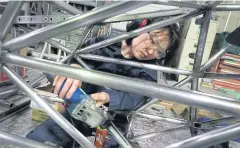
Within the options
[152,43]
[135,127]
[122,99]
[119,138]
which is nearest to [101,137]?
[119,138]

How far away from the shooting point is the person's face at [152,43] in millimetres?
946

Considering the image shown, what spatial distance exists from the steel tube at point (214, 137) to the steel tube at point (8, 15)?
0.55 meters

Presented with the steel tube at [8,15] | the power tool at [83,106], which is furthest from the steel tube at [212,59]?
the steel tube at [8,15]

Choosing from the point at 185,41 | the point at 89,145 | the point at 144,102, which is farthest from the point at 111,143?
the point at 185,41

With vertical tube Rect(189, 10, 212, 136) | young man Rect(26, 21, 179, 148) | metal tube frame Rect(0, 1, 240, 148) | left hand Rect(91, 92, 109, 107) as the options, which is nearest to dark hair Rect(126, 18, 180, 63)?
young man Rect(26, 21, 179, 148)

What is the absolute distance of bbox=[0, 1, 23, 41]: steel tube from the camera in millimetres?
525

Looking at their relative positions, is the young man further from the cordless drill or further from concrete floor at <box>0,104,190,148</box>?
concrete floor at <box>0,104,190,148</box>

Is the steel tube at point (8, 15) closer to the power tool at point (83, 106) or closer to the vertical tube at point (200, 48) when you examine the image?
the power tool at point (83, 106)

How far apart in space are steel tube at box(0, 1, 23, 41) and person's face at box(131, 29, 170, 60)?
22.2 inches

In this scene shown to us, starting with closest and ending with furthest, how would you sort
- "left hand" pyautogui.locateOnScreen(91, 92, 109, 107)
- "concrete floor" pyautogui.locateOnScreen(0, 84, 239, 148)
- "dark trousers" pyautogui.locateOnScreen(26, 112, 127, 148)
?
"left hand" pyautogui.locateOnScreen(91, 92, 109, 107) < "dark trousers" pyautogui.locateOnScreen(26, 112, 127, 148) < "concrete floor" pyautogui.locateOnScreen(0, 84, 239, 148)

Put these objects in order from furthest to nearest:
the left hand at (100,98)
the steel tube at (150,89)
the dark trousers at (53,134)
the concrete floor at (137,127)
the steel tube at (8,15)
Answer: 1. the concrete floor at (137,127)
2. the dark trousers at (53,134)
3. the left hand at (100,98)
4. the steel tube at (8,15)
5. the steel tube at (150,89)

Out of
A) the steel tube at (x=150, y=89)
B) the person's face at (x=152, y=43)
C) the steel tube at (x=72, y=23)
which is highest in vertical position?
the steel tube at (x=72, y=23)

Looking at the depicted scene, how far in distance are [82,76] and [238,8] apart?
69cm

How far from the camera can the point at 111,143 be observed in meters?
1.12
